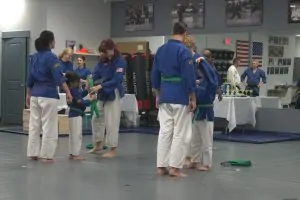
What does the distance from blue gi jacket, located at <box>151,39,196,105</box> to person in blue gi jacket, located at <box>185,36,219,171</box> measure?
431 millimetres

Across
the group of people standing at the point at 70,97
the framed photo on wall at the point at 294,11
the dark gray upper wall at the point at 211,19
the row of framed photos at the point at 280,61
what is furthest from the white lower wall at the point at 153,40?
the group of people standing at the point at 70,97

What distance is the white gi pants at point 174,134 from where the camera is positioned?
5.51 m

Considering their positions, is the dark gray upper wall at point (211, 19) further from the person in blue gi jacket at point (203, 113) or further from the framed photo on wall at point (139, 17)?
the person in blue gi jacket at point (203, 113)

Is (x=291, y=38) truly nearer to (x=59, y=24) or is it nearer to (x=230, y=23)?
(x=230, y=23)

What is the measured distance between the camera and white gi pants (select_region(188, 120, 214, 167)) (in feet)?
19.9

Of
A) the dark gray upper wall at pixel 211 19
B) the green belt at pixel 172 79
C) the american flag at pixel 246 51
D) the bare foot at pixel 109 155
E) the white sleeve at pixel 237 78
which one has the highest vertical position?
the dark gray upper wall at pixel 211 19

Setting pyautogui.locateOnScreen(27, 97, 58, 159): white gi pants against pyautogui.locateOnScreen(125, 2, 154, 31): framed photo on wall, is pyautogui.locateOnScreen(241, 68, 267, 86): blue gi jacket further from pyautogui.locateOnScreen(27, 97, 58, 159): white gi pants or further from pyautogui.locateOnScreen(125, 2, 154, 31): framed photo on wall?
pyautogui.locateOnScreen(27, 97, 58, 159): white gi pants

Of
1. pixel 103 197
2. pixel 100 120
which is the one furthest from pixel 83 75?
pixel 103 197

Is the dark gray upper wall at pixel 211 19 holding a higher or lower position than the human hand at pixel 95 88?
higher

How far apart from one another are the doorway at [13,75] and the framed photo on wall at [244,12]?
439 cm

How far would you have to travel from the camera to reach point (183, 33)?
5.73 meters

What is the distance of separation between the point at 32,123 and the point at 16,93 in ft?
19.7

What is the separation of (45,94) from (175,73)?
1680 millimetres

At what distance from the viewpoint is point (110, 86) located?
680cm
